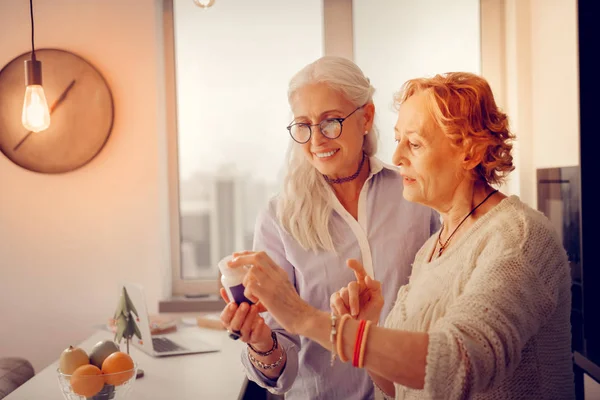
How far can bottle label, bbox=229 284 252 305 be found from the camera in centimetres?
138

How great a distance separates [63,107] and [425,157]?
8.19ft

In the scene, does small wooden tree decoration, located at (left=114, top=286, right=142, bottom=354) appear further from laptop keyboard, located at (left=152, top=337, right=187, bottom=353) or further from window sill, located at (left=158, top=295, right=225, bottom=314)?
window sill, located at (left=158, top=295, right=225, bottom=314)

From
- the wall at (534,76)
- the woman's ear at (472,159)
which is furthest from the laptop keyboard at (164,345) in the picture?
the wall at (534,76)

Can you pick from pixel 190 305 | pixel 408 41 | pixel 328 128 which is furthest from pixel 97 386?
pixel 408 41

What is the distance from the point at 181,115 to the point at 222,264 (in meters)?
2.31

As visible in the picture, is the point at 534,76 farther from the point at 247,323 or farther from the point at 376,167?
the point at 247,323

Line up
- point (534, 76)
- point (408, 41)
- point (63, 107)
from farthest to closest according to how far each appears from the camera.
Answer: point (408, 41)
point (63, 107)
point (534, 76)

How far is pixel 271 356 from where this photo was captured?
160cm

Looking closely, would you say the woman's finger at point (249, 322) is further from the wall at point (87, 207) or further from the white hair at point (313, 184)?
the wall at point (87, 207)

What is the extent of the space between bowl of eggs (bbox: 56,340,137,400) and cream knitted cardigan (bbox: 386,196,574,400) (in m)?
0.81

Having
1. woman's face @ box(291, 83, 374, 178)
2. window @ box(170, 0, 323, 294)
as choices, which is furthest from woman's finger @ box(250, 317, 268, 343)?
window @ box(170, 0, 323, 294)

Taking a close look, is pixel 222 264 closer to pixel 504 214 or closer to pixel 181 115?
pixel 504 214

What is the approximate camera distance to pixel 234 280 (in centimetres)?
135

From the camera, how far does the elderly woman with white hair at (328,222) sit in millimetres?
1695
